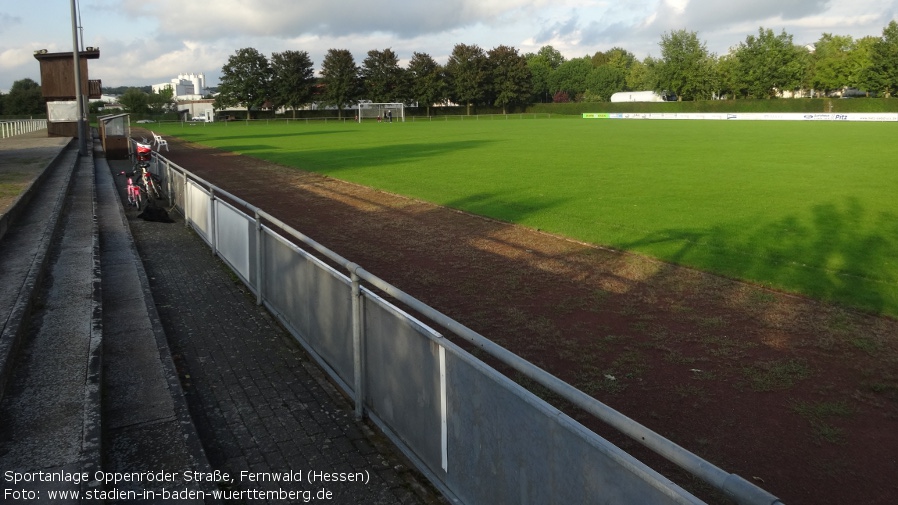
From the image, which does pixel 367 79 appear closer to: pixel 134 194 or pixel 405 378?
pixel 134 194

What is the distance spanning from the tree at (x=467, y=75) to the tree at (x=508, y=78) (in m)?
1.56

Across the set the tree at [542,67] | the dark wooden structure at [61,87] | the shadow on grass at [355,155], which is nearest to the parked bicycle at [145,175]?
the shadow on grass at [355,155]

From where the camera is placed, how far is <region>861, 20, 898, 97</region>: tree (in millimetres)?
89875

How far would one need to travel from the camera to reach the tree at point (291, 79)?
4134 inches

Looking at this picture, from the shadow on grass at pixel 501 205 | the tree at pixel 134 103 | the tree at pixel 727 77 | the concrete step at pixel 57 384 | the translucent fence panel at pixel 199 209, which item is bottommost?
the concrete step at pixel 57 384

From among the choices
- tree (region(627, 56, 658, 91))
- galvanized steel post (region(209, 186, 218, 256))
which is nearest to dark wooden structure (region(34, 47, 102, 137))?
galvanized steel post (region(209, 186, 218, 256))

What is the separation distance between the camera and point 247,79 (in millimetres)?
105625

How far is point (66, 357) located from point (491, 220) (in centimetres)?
954

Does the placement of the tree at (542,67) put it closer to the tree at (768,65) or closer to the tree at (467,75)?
the tree at (467,75)

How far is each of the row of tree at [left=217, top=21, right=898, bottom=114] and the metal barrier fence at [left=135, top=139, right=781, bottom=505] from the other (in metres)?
103

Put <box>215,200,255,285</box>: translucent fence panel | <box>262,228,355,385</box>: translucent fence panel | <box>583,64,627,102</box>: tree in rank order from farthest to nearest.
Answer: <box>583,64,627,102</box>: tree
<box>215,200,255,285</box>: translucent fence panel
<box>262,228,355,385</box>: translucent fence panel

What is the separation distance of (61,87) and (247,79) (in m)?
67.3

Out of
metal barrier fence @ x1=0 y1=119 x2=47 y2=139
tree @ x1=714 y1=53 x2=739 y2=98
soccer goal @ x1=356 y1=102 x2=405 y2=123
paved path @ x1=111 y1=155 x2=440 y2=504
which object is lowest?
paved path @ x1=111 y1=155 x2=440 y2=504

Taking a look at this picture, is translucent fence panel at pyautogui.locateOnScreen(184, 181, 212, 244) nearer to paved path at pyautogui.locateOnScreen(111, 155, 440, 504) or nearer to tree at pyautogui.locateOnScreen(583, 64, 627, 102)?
A: paved path at pyautogui.locateOnScreen(111, 155, 440, 504)
